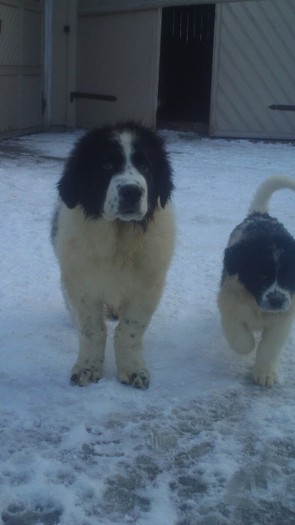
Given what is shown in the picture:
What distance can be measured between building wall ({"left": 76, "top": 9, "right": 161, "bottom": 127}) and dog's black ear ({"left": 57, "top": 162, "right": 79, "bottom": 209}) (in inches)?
429

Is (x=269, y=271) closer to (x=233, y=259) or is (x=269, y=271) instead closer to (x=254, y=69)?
(x=233, y=259)

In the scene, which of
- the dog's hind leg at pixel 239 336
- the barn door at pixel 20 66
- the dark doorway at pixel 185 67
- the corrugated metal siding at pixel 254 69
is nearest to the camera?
the dog's hind leg at pixel 239 336

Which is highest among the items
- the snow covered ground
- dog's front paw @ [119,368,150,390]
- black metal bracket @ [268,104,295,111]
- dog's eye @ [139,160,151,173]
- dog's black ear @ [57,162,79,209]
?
black metal bracket @ [268,104,295,111]

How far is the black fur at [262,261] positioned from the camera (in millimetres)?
3459

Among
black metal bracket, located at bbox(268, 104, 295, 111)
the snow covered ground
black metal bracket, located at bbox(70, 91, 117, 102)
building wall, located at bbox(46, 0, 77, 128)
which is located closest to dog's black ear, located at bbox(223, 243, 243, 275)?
the snow covered ground

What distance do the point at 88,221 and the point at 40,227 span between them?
131 inches

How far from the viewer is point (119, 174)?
3.09 metres

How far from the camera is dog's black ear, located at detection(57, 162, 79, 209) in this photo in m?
3.25

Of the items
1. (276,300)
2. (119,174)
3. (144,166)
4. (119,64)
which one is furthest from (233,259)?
(119,64)

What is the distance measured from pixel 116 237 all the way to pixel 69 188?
343 mm

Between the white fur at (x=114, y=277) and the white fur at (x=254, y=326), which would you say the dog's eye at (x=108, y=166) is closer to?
the white fur at (x=114, y=277)

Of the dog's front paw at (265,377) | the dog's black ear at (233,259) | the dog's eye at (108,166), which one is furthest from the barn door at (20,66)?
the dog's front paw at (265,377)

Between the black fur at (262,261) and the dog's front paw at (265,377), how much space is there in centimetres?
38

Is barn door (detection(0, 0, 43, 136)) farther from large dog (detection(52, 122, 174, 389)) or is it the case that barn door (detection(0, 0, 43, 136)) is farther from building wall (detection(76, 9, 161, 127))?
large dog (detection(52, 122, 174, 389))
